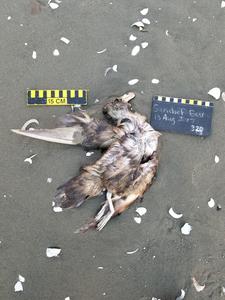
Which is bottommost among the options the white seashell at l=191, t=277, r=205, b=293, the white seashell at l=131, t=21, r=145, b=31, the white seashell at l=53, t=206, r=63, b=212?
the white seashell at l=191, t=277, r=205, b=293

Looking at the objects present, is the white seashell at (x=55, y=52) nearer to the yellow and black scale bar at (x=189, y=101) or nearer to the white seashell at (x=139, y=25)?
the white seashell at (x=139, y=25)

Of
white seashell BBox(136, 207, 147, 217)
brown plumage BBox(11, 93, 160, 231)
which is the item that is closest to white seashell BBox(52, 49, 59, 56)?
brown plumage BBox(11, 93, 160, 231)

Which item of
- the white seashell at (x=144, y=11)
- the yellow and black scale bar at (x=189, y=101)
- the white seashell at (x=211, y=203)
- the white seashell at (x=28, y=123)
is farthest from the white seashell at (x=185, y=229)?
the white seashell at (x=144, y=11)

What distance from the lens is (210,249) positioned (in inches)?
150

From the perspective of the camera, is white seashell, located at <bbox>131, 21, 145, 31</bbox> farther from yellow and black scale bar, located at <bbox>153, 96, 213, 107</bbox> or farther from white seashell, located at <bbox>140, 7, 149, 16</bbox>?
yellow and black scale bar, located at <bbox>153, 96, 213, 107</bbox>

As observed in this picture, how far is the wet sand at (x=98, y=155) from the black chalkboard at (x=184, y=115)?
6 centimetres

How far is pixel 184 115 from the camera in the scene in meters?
3.81

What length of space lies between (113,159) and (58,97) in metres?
0.67

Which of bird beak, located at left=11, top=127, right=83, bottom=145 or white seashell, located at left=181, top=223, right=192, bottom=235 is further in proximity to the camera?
white seashell, located at left=181, top=223, right=192, bottom=235

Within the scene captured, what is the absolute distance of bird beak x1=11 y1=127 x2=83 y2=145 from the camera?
3607mm

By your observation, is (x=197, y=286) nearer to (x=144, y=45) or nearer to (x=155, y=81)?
(x=155, y=81)

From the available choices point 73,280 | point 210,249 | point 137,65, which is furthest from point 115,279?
point 137,65

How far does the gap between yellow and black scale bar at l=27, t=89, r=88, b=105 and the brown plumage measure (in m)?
0.13

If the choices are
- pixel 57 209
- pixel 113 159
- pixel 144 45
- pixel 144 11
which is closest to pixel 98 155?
pixel 113 159
